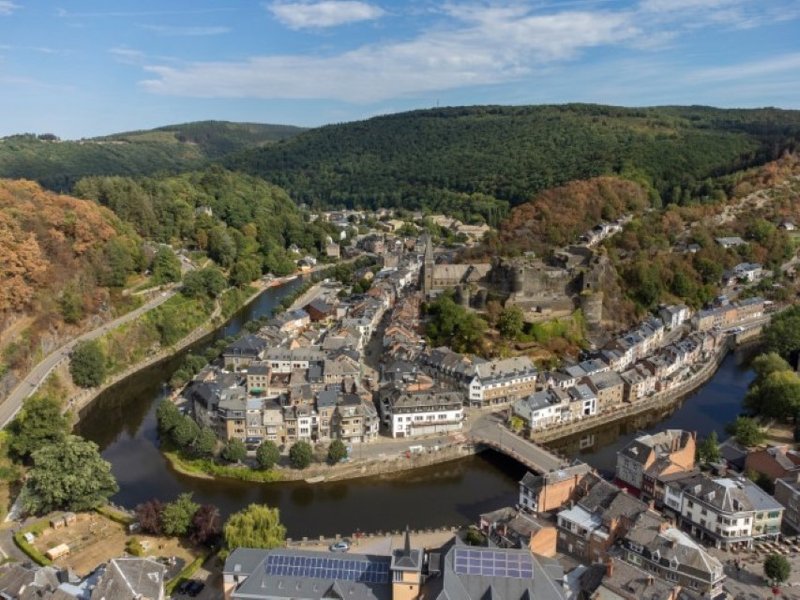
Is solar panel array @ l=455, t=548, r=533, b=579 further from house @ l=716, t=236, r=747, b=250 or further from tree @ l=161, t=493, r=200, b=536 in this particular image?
house @ l=716, t=236, r=747, b=250

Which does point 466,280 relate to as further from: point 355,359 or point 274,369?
point 274,369

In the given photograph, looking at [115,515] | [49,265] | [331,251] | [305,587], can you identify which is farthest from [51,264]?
[331,251]

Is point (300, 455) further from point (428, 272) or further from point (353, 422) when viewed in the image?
point (428, 272)

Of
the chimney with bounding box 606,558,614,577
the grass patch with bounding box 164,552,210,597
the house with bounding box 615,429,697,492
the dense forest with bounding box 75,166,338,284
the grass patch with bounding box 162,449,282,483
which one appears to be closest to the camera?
the chimney with bounding box 606,558,614,577

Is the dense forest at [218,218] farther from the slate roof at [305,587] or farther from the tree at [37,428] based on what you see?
the slate roof at [305,587]

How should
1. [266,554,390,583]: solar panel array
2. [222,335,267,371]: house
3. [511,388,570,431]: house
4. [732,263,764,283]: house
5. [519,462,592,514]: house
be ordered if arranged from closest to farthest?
[266,554,390,583]: solar panel array → [519,462,592,514]: house → [511,388,570,431]: house → [222,335,267,371]: house → [732,263,764,283]: house

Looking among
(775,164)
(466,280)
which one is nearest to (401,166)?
(775,164)

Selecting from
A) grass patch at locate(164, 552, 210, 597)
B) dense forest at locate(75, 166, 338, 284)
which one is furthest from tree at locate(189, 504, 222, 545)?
dense forest at locate(75, 166, 338, 284)
